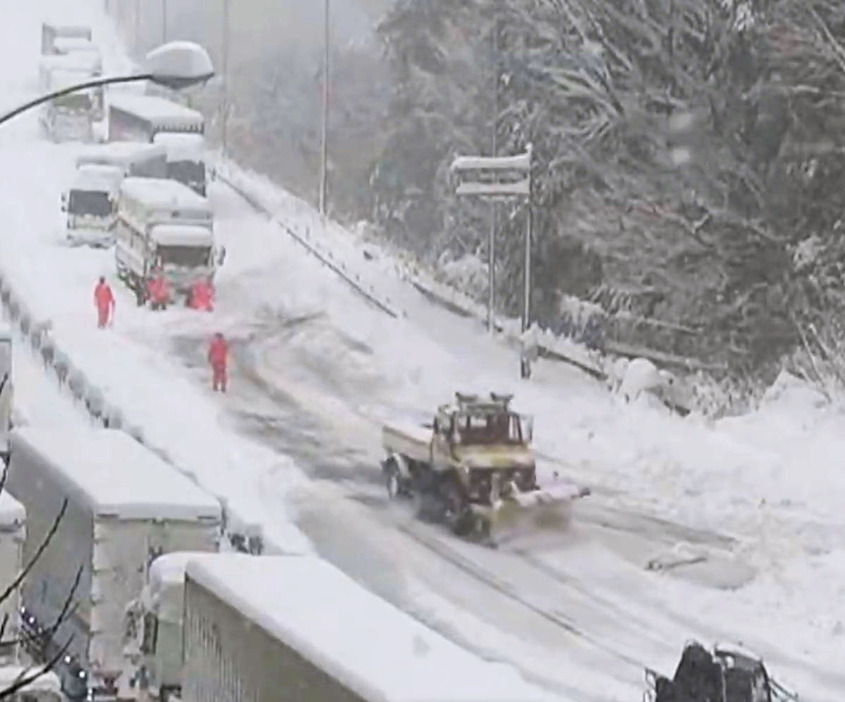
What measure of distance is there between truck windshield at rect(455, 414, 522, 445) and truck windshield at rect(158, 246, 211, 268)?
66.4ft

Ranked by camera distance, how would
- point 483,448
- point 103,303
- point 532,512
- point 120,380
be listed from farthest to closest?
point 103,303
point 120,380
point 483,448
point 532,512

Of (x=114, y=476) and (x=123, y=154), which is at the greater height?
(x=114, y=476)

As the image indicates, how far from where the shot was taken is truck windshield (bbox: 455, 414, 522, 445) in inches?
1309

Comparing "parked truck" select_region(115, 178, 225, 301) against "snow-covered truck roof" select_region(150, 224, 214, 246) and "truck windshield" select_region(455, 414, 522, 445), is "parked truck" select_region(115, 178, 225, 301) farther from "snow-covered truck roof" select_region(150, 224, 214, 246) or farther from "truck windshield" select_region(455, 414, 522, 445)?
"truck windshield" select_region(455, 414, 522, 445)

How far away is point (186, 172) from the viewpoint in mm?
68125

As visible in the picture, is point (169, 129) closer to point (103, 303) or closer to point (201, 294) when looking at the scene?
point (201, 294)

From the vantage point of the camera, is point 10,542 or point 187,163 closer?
point 10,542

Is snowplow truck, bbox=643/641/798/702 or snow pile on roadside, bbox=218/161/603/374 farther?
snow pile on roadside, bbox=218/161/603/374

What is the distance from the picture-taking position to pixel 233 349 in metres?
49.2

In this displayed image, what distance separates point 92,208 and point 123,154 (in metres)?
6.14

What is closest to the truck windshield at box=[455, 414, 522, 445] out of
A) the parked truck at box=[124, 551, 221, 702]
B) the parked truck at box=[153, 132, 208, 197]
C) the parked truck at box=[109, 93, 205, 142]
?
the parked truck at box=[124, 551, 221, 702]

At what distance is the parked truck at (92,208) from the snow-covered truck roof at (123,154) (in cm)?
441

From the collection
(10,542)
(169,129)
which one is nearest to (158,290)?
(169,129)

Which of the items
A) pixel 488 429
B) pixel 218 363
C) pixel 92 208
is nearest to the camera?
pixel 488 429
